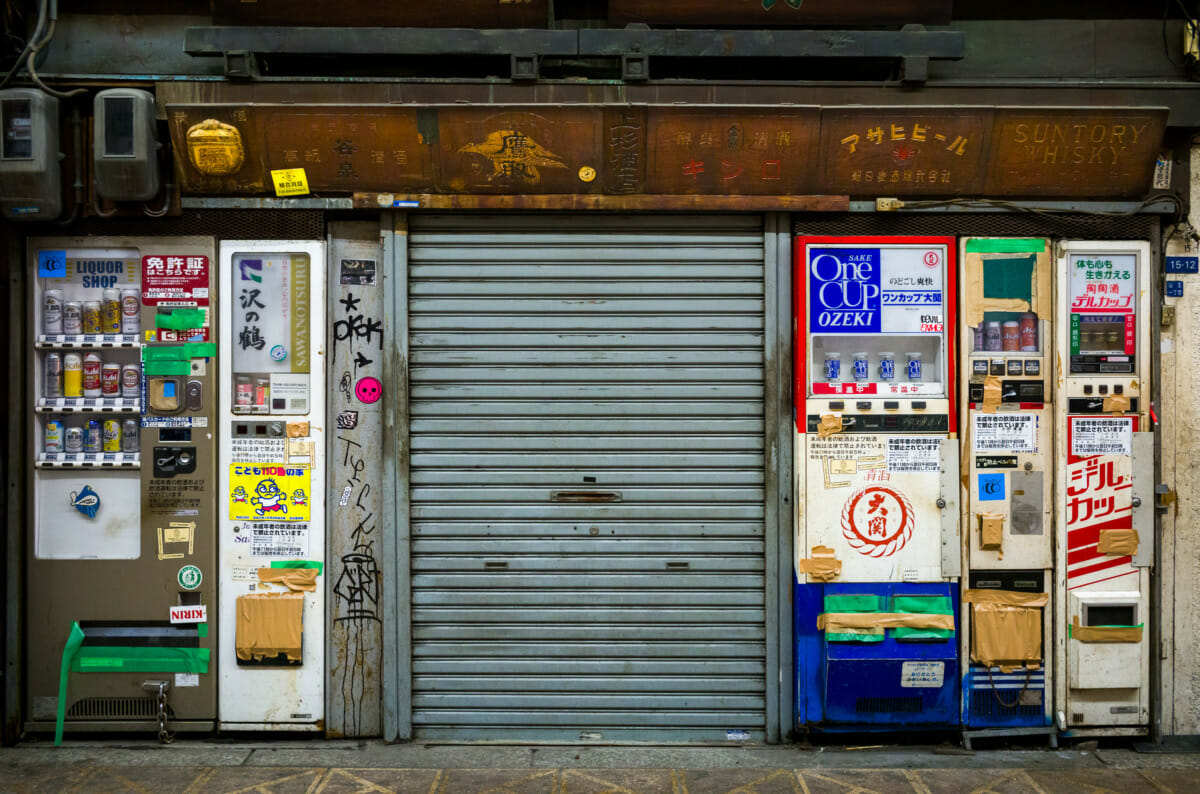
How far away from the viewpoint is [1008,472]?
228 inches

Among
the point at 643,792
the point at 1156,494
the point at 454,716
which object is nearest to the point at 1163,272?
the point at 1156,494

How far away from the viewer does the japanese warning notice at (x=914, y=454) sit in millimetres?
5773

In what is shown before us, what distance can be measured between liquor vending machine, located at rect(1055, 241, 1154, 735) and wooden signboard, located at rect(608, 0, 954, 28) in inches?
73.9

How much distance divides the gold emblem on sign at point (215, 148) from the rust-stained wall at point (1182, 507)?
20.3 ft

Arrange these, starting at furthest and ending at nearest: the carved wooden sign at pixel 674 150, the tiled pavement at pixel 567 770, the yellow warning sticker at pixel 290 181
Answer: the yellow warning sticker at pixel 290 181 → the carved wooden sign at pixel 674 150 → the tiled pavement at pixel 567 770

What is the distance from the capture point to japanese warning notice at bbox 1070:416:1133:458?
5789 millimetres

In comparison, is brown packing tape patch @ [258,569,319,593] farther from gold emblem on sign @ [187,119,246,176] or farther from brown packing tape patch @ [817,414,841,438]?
brown packing tape patch @ [817,414,841,438]

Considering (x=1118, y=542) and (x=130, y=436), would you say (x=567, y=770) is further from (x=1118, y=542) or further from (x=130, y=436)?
(x=1118, y=542)

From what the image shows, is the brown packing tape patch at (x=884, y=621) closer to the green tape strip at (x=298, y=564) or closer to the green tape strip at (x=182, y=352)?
the green tape strip at (x=298, y=564)

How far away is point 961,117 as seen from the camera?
556 centimetres

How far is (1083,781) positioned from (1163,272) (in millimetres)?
3322

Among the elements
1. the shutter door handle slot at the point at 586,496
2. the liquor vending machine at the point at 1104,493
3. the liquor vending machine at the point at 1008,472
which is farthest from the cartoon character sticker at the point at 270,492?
the liquor vending machine at the point at 1104,493

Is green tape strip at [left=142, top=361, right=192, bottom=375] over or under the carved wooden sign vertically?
under

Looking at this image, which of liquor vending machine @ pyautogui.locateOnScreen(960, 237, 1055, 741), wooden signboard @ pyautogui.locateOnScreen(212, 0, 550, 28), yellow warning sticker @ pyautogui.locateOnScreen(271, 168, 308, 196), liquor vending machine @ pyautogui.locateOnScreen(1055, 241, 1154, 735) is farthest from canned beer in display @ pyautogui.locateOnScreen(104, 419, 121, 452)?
liquor vending machine @ pyautogui.locateOnScreen(1055, 241, 1154, 735)
